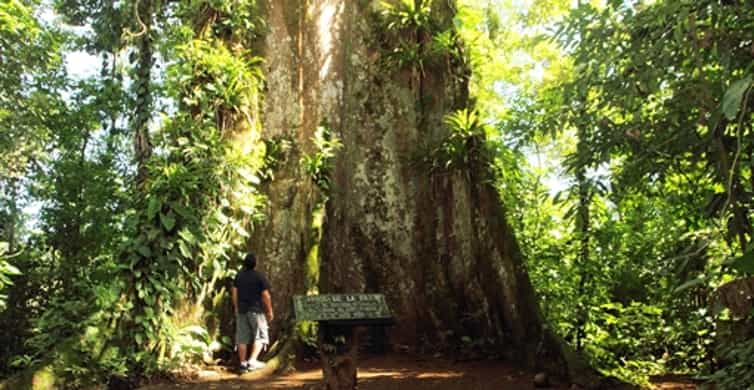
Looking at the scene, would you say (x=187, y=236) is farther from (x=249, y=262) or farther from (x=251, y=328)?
(x=251, y=328)

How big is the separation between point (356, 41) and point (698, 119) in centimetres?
571

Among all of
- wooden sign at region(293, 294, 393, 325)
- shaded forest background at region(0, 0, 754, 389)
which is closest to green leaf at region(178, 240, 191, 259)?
shaded forest background at region(0, 0, 754, 389)

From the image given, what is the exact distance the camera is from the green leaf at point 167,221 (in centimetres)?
734

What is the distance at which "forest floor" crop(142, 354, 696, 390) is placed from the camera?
6.29 meters

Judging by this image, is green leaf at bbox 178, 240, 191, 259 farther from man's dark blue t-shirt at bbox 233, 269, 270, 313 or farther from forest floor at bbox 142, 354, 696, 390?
forest floor at bbox 142, 354, 696, 390

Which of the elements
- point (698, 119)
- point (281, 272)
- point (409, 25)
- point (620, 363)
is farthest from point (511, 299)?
point (409, 25)

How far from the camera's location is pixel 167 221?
7355mm

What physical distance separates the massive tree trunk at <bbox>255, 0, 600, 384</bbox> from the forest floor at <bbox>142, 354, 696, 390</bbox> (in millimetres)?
375

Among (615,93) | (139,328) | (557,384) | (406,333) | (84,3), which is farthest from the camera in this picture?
(84,3)

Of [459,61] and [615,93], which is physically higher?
[459,61]

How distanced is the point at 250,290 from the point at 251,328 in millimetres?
493

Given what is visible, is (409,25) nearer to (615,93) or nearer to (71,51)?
(615,93)

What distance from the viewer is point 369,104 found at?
28.5 ft

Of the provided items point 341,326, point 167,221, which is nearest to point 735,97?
point 341,326
